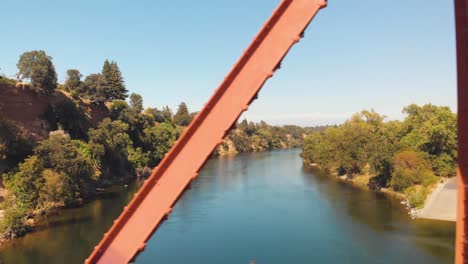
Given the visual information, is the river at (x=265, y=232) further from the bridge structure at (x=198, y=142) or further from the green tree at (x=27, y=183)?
the bridge structure at (x=198, y=142)

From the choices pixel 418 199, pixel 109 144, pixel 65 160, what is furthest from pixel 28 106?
pixel 418 199

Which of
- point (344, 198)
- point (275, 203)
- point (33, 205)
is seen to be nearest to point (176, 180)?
point (33, 205)

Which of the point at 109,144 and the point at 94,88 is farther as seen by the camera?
the point at 94,88

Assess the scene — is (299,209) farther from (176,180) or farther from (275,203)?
(176,180)

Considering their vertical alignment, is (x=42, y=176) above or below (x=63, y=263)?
above

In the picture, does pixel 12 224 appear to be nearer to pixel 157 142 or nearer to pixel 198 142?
pixel 198 142

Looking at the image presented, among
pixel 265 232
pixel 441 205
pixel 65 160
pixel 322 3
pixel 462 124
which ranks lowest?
pixel 265 232
